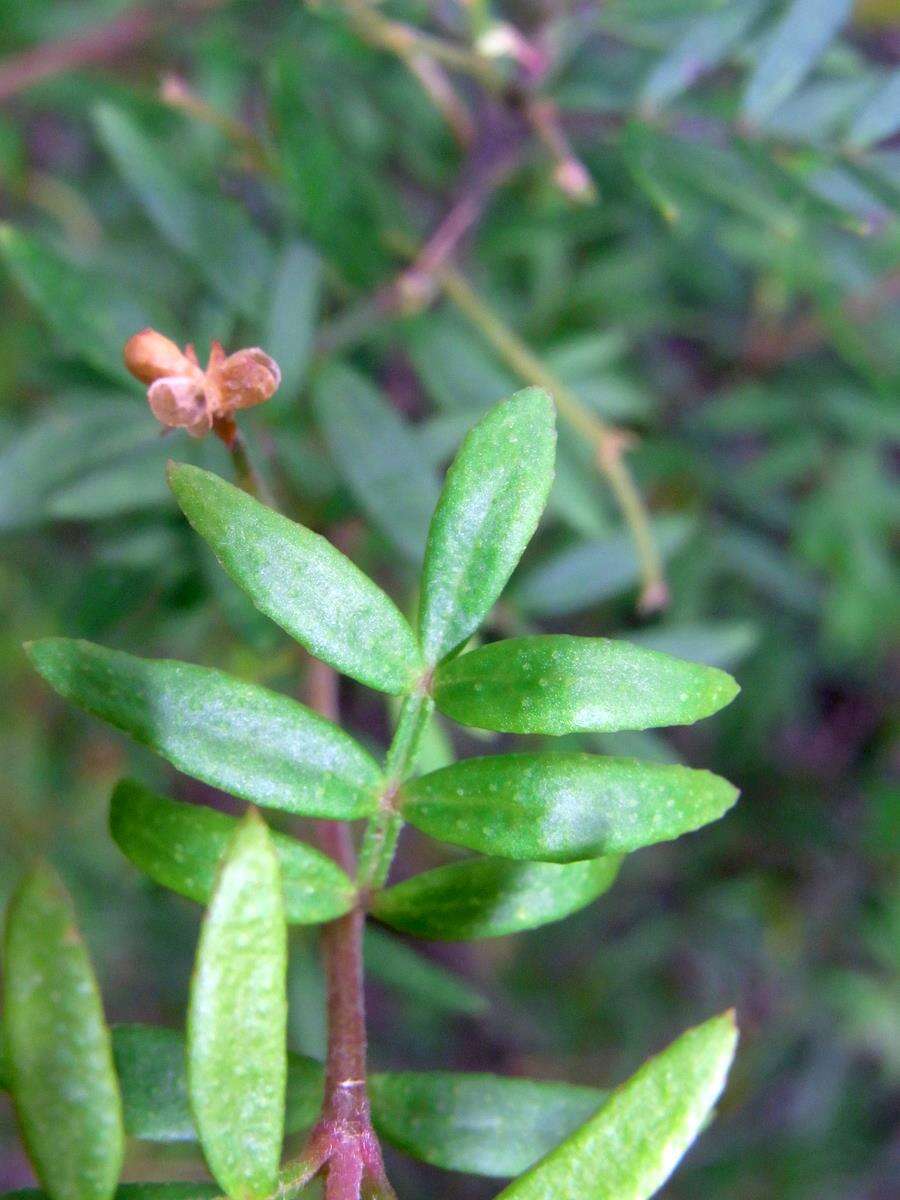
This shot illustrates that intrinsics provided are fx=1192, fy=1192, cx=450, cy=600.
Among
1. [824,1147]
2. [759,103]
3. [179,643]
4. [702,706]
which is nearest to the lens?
[702,706]

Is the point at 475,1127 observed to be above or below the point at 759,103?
below

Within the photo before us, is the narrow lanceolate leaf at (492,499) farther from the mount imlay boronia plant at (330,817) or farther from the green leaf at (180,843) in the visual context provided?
the green leaf at (180,843)

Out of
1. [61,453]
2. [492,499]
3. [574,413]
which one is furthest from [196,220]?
[492,499]

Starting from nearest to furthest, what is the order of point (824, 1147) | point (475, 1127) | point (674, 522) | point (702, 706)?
point (702, 706), point (475, 1127), point (674, 522), point (824, 1147)

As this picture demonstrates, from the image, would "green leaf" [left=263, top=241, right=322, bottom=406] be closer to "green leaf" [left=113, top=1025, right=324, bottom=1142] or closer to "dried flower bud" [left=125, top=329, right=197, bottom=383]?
"dried flower bud" [left=125, top=329, right=197, bottom=383]

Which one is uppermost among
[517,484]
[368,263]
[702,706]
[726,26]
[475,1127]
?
[726,26]

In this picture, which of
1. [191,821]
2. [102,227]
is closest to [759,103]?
[191,821]

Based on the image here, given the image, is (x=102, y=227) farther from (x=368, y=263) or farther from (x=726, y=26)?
(x=726, y=26)
